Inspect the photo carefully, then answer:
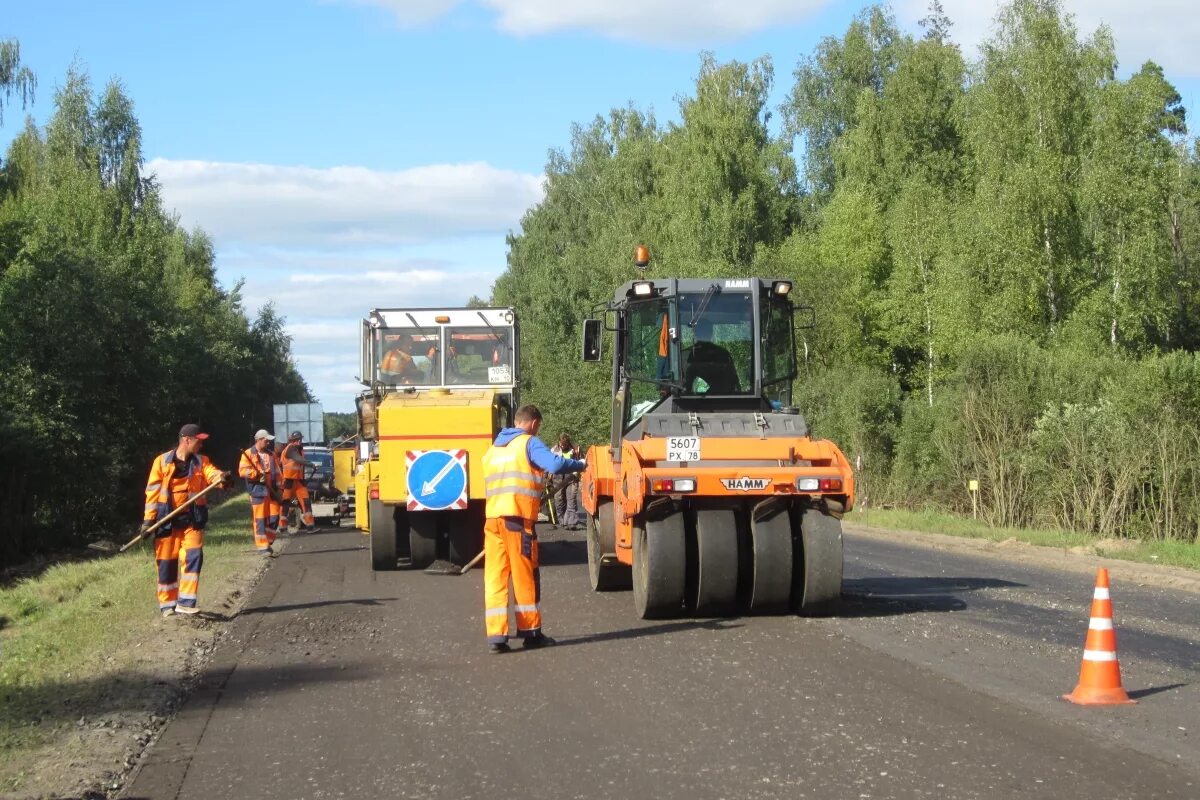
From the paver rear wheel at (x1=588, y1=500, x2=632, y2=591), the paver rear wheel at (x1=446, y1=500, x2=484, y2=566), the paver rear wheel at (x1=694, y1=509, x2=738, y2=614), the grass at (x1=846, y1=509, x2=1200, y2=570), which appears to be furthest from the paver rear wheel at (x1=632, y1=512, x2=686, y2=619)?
the grass at (x1=846, y1=509, x2=1200, y2=570)

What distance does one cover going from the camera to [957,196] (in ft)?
144

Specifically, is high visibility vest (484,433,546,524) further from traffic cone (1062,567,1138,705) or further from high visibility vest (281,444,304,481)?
high visibility vest (281,444,304,481)

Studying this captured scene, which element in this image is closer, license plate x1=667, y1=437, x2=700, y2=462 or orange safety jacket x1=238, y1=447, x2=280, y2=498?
license plate x1=667, y1=437, x2=700, y2=462

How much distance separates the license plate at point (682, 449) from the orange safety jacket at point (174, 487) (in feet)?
14.1

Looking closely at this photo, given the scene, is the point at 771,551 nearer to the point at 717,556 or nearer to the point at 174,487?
the point at 717,556

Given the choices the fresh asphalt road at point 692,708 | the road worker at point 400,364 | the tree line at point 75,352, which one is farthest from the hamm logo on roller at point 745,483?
the tree line at point 75,352

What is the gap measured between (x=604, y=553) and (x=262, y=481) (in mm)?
8672

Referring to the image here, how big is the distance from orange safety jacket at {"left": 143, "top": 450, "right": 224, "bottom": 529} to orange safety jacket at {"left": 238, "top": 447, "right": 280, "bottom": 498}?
7499mm

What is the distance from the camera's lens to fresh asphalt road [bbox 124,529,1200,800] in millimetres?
6449

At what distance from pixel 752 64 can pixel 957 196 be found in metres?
11.6

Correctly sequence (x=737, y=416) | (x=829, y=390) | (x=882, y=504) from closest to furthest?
(x=737, y=416) → (x=882, y=504) → (x=829, y=390)

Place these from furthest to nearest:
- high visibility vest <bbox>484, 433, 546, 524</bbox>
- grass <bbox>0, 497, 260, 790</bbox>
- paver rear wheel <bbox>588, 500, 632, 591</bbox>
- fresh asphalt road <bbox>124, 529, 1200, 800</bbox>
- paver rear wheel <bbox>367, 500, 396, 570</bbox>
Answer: paver rear wheel <bbox>367, 500, 396, 570</bbox> < paver rear wheel <bbox>588, 500, 632, 591</bbox> < high visibility vest <bbox>484, 433, 546, 524</bbox> < grass <bbox>0, 497, 260, 790</bbox> < fresh asphalt road <bbox>124, 529, 1200, 800</bbox>

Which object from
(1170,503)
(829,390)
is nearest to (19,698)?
(1170,503)

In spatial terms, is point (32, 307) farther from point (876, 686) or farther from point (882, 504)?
point (876, 686)
